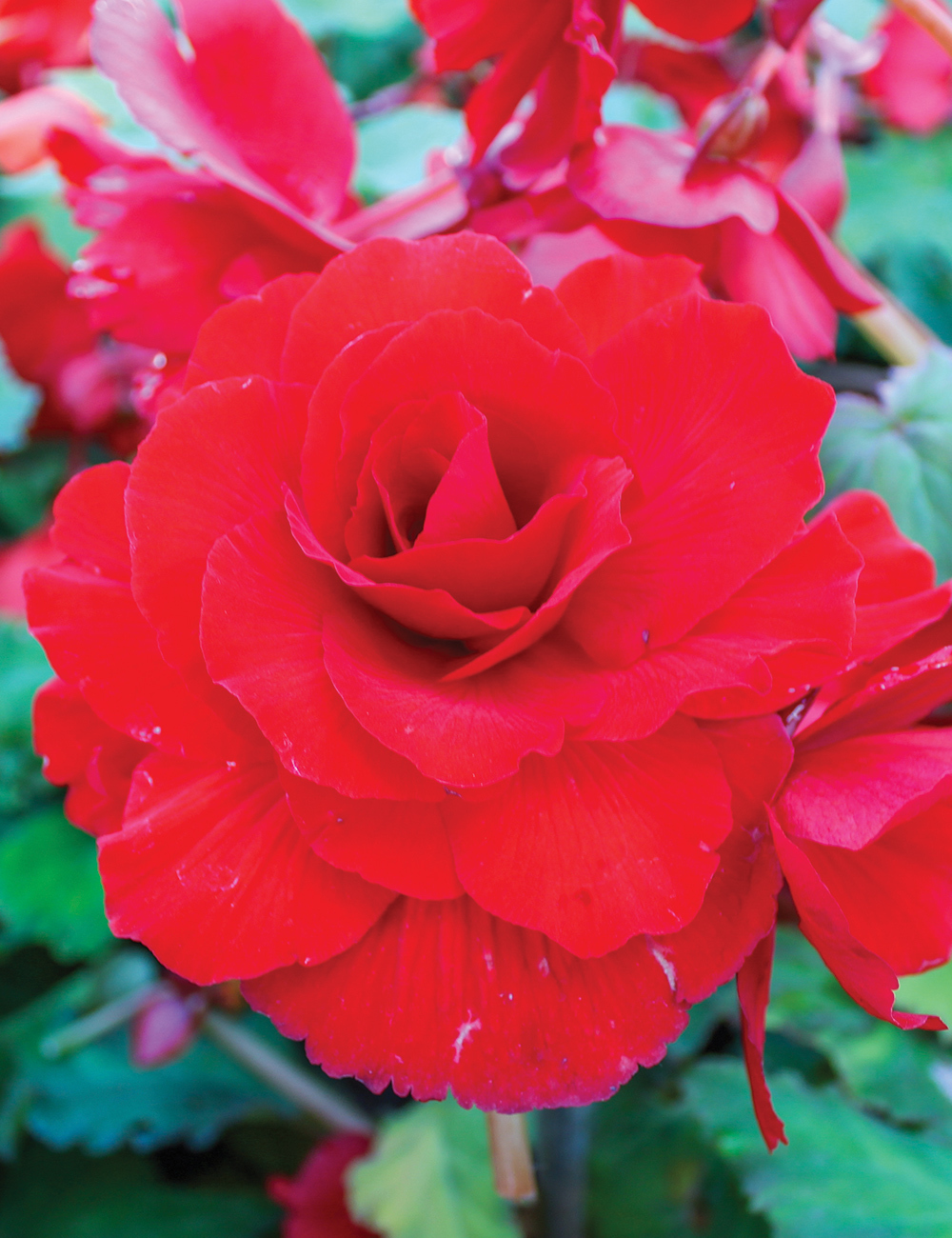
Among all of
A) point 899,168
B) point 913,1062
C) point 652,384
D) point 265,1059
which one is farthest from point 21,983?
point 899,168

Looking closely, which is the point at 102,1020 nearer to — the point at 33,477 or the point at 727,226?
the point at 33,477

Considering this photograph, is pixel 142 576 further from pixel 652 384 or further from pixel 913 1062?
pixel 913 1062

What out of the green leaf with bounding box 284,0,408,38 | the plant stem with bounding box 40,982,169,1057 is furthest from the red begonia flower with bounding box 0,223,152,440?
the plant stem with bounding box 40,982,169,1057

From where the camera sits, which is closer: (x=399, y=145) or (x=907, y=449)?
(x=907, y=449)

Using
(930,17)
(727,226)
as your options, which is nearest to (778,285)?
(727,226)

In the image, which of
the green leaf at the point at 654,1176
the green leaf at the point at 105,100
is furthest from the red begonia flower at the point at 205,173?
the green leaf at the point at 654,1176
